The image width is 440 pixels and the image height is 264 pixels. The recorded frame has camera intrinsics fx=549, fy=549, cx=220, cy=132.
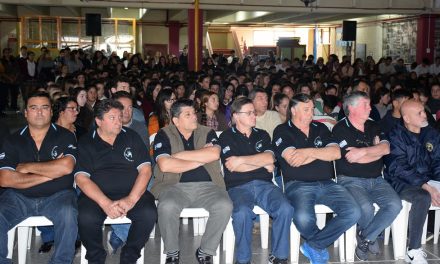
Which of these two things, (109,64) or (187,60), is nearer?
(109,64)

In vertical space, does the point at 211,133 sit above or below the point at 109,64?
below

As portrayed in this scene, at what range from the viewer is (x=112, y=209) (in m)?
3.56

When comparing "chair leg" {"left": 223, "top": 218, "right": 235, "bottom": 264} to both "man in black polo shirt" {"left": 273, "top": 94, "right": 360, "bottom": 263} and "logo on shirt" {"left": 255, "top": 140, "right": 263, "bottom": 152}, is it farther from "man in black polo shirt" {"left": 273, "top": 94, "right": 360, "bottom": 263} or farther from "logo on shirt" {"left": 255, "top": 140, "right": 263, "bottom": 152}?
"logo on shirt" {"left": 255, "top": 140, "right": 263, "bottom": 152}

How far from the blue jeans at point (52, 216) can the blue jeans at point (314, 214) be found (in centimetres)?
151

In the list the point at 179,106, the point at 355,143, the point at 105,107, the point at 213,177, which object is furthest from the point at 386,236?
the point at 105,107

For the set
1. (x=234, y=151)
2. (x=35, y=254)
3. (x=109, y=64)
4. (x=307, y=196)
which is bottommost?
(x=35, y=254)

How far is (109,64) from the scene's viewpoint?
13.1 m

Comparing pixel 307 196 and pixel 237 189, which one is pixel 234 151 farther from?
pixel 307 196

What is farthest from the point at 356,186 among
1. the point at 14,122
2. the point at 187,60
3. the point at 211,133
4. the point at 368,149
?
the point at 187,60

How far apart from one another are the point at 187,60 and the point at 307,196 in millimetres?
11239

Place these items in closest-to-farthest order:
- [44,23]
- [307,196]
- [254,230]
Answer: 1. [307,196]
2. [254,230]
3. [44,23]

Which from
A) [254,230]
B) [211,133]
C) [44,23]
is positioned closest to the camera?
[211,133]

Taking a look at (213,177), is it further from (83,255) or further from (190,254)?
(83,255)

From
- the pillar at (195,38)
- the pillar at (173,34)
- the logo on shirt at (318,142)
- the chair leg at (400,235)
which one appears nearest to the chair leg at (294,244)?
the logo on shirt at (318,142)
